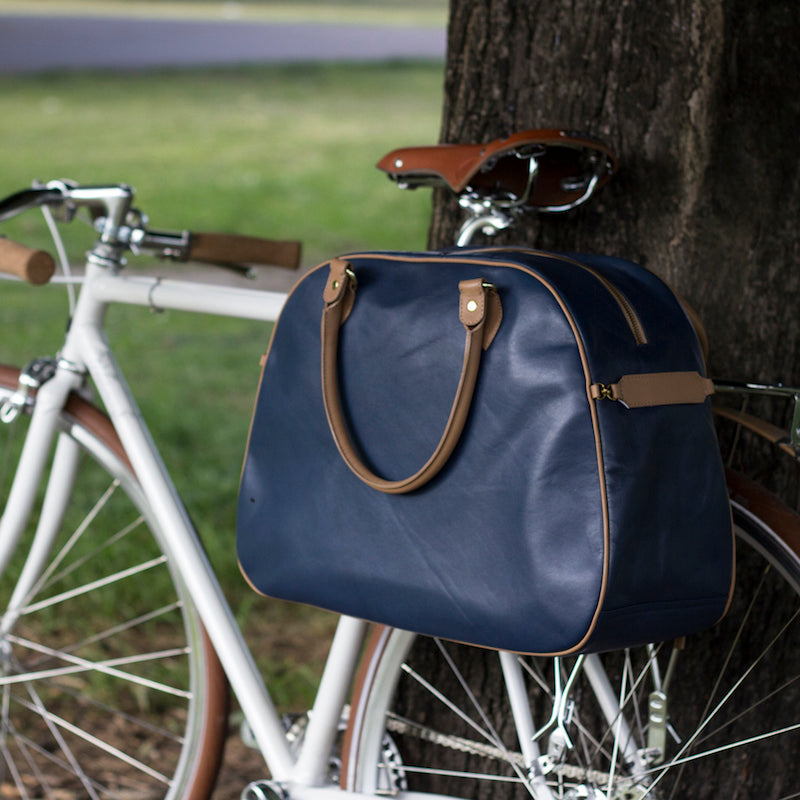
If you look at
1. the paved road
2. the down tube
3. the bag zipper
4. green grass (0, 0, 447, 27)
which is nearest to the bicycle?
the down tube

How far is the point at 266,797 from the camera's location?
150 centimetres

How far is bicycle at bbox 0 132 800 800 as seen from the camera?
1.45m

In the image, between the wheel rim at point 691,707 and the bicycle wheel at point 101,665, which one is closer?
the wheel rim at point 691,707

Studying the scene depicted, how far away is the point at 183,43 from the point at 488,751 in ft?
56.6

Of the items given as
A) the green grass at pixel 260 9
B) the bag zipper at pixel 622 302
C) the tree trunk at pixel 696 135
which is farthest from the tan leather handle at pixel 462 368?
the green grass at pixel 260 9

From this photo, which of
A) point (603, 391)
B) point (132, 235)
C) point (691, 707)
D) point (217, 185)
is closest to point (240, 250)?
point (132, 235)

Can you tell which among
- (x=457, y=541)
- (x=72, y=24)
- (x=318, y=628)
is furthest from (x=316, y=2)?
(x=457, y=541)

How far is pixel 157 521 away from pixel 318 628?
1.29 m

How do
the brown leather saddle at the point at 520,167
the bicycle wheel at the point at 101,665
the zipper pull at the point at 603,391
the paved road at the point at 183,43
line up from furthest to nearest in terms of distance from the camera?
the paved road at the point at 183,43 → the bicycle wheel at the point at 101,665 → the brown leather saddle at the point at 520,167 → the zipper pull at the point at 603,391

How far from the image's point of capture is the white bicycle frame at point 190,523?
1.52 metres

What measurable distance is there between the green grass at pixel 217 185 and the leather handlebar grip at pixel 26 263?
1324 mm

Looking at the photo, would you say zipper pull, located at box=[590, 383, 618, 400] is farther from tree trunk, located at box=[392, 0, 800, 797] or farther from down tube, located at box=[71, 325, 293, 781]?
down tube, located at box=[71, 325, 293, 781]

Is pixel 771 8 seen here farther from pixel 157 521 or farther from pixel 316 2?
pixel 316 2

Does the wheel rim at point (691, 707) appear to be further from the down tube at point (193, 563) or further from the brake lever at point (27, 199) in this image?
the brake lever at point (27, 199)
